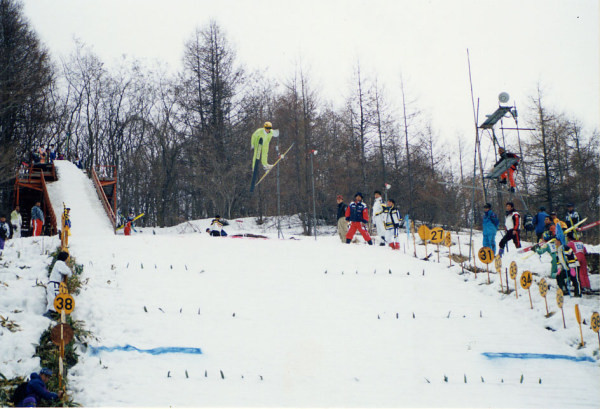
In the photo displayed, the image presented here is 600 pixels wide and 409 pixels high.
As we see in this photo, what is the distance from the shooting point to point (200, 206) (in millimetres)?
40750

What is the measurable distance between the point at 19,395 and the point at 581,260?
10930 mm

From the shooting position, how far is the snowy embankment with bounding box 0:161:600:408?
258 inches

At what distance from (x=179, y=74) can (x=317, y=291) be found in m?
28.9

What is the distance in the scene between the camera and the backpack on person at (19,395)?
5.73 meters

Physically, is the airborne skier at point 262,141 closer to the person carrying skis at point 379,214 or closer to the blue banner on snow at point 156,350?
the person carrying skis at point 379,214

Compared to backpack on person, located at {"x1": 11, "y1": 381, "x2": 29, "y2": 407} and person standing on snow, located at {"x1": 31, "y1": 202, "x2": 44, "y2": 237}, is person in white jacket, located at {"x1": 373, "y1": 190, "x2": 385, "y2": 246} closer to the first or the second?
backpack on person, located at {"x1": 11, "y1": 381, "x2": 29, "y2": 407}

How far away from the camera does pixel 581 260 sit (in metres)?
10.4

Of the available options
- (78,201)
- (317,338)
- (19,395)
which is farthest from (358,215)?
(78,201)

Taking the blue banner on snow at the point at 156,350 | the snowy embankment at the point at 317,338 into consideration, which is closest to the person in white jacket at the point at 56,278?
the snowy embankment at the point at 317,338

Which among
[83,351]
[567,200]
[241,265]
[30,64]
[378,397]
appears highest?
[30,64]

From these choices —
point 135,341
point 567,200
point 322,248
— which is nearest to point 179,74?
point 322,248

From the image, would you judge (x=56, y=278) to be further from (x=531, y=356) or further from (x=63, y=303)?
(x=531, y=356)

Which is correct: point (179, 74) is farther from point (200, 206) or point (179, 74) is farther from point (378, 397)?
point (378, 397)

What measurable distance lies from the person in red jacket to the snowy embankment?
418 mm
